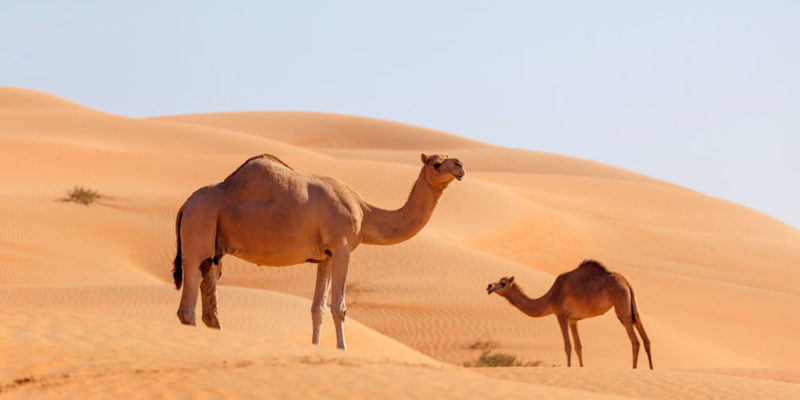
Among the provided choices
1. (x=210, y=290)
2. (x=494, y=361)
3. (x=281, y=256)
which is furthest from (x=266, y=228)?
(x=494, y=361)

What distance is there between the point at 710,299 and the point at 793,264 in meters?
12.0

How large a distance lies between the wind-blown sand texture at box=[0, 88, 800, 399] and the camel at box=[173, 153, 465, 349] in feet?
2.26

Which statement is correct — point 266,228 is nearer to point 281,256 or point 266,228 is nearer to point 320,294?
point 281,256

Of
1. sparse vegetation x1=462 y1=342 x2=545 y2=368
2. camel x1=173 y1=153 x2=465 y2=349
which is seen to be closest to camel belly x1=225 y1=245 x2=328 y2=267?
camel x1=173 y1=153 x2=465 y2=349

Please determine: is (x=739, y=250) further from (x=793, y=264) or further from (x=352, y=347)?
(x=352, y=347)

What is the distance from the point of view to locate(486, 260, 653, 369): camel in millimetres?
18781

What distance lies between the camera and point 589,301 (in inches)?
754

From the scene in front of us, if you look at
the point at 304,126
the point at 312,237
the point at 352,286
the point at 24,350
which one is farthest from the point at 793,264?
the point at 304,126

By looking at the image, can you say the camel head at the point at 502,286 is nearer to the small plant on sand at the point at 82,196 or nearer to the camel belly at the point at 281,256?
the camel belly at the point at 281,256

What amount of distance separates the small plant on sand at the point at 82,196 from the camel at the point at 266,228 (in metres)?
20.9

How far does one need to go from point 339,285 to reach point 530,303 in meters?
8.11

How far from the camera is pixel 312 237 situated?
12.6 metres

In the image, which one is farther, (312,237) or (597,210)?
(597,210)

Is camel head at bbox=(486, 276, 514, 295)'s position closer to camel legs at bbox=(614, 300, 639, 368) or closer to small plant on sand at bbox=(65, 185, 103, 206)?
camel legs at bbox=(614, 300, 639, 368)
